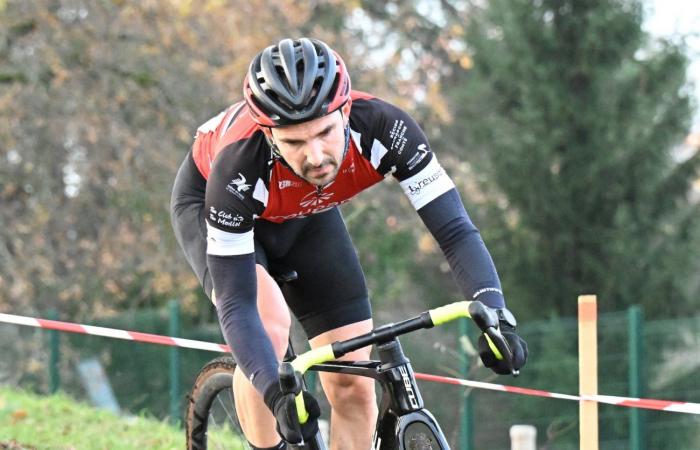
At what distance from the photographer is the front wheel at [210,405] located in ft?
16.8

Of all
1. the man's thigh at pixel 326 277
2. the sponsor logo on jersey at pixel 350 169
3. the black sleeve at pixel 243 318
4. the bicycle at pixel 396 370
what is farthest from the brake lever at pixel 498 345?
the man's thigh at pixel 326 277

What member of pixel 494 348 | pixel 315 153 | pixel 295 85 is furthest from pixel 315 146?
pixel 494 348

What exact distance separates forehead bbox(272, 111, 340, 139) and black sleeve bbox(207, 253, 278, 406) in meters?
0.52

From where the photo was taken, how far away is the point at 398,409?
3.77 metres

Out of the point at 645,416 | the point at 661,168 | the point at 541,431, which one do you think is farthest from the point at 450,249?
the point at 661,168

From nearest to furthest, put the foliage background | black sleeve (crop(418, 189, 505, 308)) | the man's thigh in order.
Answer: black sleeve (crop(418, 189, 505, 308)) < the man's thigh < the foliage background

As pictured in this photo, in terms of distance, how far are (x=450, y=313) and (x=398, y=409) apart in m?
0.41

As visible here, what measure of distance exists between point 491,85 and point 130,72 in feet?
20.1

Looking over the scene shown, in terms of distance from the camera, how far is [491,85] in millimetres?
18453

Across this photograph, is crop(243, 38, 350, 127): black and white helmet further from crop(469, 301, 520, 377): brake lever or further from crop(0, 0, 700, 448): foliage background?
crop(0, 0, 700, 448): foliage background

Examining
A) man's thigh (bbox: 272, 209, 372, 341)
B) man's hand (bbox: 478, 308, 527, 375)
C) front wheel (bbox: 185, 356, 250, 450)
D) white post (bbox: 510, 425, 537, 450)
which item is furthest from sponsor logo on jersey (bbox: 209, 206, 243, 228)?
white post (bbox: 510, 425, 537, 450)

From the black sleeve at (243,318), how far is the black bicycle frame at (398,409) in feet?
0.99

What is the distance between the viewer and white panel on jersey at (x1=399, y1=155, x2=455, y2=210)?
414cm

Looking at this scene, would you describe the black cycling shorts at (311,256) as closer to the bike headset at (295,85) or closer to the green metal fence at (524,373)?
the bike headset at (295,85)
